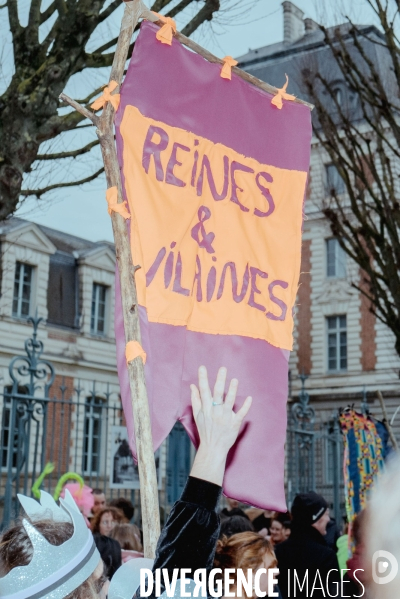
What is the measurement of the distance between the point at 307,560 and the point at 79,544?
3358 millimetres

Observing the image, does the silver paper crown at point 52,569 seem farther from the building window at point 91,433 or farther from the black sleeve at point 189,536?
the building window at point 91,433

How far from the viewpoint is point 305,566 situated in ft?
15.8

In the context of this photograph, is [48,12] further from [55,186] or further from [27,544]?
[27,544]

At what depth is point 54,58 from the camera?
6168mm

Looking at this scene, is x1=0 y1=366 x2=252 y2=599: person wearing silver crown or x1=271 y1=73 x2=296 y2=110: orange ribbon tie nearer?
x1=0 y1=366 x2=252 y2=599: person wearing silver crown

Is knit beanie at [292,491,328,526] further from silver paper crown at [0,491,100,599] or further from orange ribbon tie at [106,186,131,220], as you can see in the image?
silver paper crown at [0,491,100,599]

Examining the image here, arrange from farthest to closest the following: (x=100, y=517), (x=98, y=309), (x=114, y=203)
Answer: (x=98, y=309) → (x=100, y=517) → (x=114, y=203)

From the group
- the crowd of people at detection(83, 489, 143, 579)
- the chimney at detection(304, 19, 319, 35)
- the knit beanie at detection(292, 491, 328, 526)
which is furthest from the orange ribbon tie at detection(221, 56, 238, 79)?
the chimney at detection(304, 19, 319, 35)

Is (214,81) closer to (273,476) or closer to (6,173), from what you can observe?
(273,476)

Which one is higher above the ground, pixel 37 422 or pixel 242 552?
pixel 37 422

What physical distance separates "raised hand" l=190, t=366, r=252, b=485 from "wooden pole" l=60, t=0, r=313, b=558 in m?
0.33

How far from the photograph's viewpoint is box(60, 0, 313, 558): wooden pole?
7.81 feet

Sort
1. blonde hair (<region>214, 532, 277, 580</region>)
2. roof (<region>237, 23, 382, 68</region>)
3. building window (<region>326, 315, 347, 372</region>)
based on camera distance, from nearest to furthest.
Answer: blonde hair (<region>214, 532, 277, 580</region>), building window (<region>326, 315, 347, 372</region>), roof (<region>237, 23, 382, 68</region>)

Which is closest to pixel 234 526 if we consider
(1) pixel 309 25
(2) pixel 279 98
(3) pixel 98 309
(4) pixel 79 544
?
(2) pixel 279 98
